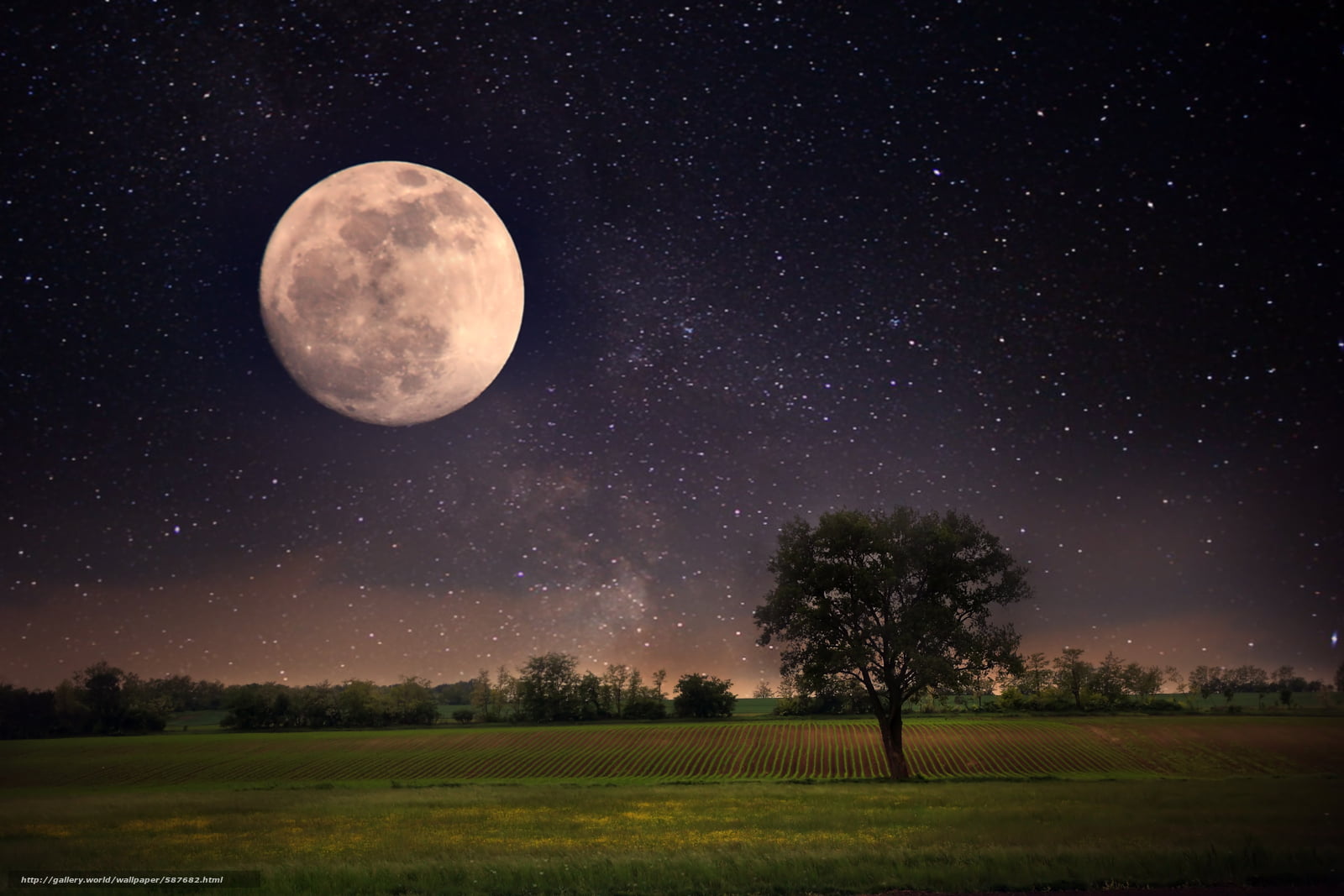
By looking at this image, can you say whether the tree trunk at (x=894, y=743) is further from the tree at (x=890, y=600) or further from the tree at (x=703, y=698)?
the tree at (x=703, y=698)

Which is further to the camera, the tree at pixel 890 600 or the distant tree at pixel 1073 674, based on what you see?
the distant tree at pixel 1073 674

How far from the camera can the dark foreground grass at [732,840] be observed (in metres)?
12.6

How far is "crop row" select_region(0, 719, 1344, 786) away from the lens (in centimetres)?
5256

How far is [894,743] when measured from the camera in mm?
36906

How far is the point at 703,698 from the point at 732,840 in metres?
92.3

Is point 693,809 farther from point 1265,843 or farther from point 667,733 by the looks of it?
point 667,733

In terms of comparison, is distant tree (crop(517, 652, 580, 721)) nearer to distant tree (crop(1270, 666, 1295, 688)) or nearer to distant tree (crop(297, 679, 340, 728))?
distant tree (crop(297, 679, 340, 728))

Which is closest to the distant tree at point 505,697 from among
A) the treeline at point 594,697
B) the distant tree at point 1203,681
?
the treeline at point 594,697

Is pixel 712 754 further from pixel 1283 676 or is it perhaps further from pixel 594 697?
pixel 1283 676

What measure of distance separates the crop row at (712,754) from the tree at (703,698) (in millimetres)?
14253

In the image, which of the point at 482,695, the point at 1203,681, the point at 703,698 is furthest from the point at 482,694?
the point at 1203,681

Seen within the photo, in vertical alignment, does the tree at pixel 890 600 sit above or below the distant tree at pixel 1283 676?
above

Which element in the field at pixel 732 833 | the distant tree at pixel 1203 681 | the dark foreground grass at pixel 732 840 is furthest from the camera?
the distant tree at pixel 1203 681

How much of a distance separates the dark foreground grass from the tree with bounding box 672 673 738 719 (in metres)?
77.8
